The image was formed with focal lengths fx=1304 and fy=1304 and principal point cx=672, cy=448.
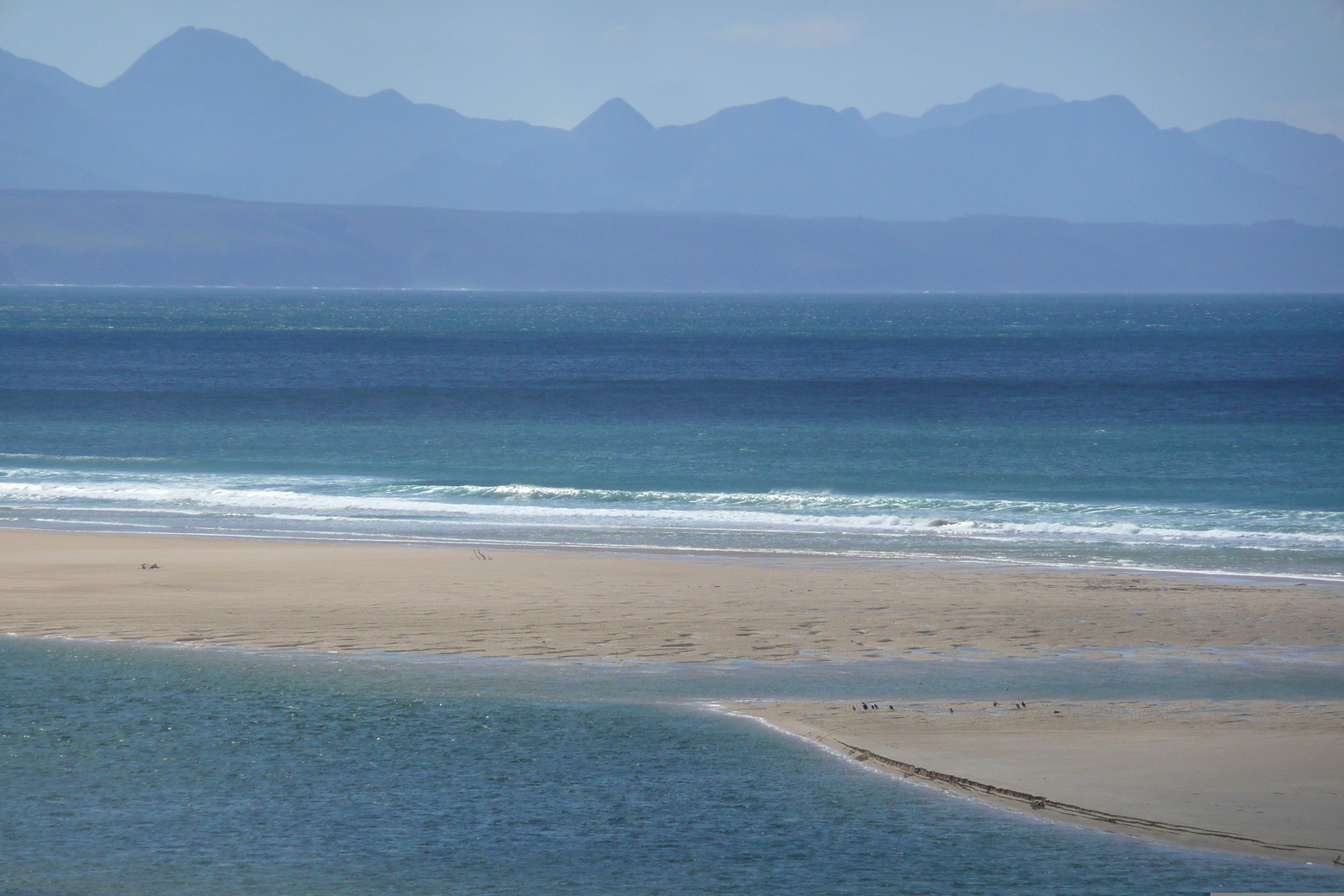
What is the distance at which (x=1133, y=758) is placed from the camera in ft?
33.6

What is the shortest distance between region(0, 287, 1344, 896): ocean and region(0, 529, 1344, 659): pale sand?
0.98 meters

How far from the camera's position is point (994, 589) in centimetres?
1861

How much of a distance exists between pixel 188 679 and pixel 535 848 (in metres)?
5.72

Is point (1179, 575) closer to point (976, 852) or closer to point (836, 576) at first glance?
point (836, 576)

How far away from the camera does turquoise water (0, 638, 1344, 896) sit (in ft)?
26.7

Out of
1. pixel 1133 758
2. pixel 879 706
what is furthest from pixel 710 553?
pixel 1133 758

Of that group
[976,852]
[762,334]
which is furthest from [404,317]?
[976,852]

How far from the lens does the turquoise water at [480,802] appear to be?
26.7 ft

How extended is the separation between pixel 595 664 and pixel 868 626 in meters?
3.85

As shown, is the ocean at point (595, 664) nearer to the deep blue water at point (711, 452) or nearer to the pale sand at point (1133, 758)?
the deep blue water at point (711, 452)

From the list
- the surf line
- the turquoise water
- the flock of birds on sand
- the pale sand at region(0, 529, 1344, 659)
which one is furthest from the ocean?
the pale sand at region(0, 529, 1344, 659)

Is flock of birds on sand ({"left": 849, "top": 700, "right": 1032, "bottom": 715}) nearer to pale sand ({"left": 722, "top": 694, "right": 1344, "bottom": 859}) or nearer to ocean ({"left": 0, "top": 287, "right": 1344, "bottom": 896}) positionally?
pale sand ({"left": 722, "top": 694, "right": 1344, "bottom": 859})

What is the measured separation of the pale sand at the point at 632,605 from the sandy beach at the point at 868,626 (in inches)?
2.2

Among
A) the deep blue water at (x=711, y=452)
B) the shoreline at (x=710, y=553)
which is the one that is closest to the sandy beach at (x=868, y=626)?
the shoreline at (x=710, y=553)
